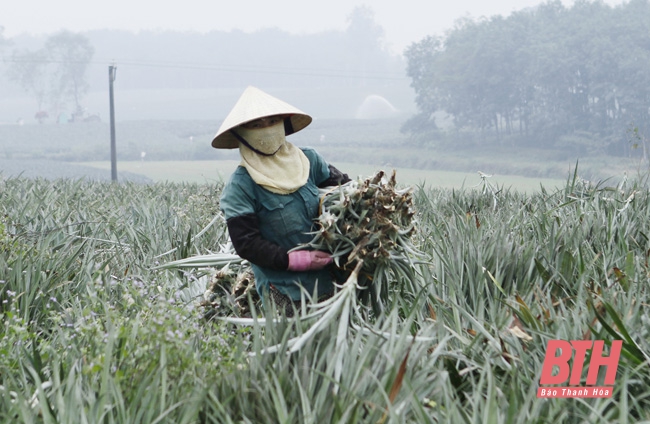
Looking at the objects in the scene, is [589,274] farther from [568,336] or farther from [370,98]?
[370,98]

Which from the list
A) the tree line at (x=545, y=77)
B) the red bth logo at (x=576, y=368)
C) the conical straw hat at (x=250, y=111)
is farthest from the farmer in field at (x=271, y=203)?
the tree line at (x=545, y=77)

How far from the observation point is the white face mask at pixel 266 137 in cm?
326

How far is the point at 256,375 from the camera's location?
2.36 metres

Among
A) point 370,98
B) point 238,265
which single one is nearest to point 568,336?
point 238,265

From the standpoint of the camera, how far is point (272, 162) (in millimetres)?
3307

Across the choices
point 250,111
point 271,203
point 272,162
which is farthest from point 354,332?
point 250,111

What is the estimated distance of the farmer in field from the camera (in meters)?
3.17

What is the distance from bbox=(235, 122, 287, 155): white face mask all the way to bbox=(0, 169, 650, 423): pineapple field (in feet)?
1.00

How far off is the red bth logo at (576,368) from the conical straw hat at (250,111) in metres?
1.38

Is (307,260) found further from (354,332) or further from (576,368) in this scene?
(576,368)

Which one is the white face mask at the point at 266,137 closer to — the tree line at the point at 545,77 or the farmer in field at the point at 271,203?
the farmer in field at the point at 271,203

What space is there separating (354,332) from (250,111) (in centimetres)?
94

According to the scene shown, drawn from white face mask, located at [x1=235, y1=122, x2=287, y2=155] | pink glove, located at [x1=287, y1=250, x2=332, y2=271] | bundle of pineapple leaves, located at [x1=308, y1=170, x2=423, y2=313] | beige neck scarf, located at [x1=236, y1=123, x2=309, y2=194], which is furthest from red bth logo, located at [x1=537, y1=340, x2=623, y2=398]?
white face mask, located at [x1=235, y1=122, x2=287, y2=155]

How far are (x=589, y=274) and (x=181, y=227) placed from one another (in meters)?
2.76
